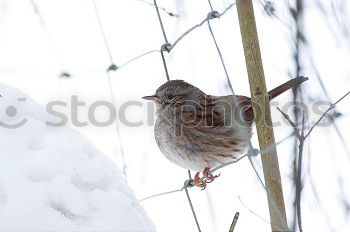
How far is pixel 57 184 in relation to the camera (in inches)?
87.5

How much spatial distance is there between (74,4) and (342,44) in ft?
11.5

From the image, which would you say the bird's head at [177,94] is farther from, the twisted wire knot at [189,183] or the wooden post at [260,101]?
the wooden post at [260,101]

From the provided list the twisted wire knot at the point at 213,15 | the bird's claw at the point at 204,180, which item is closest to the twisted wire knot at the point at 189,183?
the bird's claw at the point at 204,180

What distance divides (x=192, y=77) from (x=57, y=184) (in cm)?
102

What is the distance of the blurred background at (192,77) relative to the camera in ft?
6.54

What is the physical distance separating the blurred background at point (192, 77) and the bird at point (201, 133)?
0.14m

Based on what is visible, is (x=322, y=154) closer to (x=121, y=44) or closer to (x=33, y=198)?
(x=33, y=198)

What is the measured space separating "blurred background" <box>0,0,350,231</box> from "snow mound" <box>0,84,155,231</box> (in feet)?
1.24

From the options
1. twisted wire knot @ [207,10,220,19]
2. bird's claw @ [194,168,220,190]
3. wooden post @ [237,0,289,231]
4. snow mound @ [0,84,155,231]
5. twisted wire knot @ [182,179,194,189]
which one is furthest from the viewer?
bird's claw @ [194,168,220,190]

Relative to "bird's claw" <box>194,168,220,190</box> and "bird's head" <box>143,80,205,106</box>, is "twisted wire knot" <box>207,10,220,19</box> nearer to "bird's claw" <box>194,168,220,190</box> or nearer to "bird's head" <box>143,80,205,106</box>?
"bird's claw" <box>194,168,220,190</box>

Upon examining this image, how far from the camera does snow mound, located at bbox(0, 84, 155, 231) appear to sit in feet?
6.87

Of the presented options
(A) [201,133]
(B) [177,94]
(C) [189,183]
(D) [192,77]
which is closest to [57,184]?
(C) [189,183]

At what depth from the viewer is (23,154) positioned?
7.72 ft

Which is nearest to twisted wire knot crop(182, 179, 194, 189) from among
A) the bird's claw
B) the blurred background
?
the blurred background
